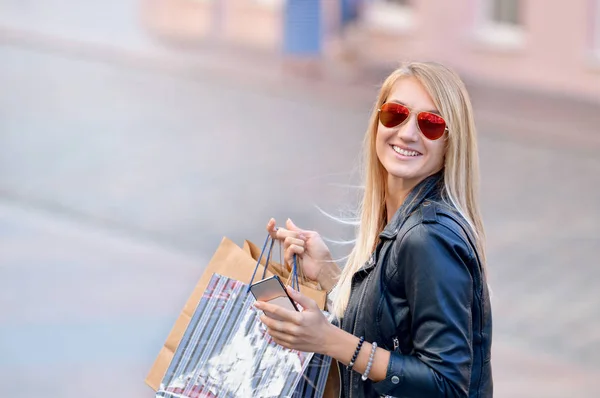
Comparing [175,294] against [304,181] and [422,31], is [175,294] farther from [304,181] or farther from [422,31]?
[422,31]

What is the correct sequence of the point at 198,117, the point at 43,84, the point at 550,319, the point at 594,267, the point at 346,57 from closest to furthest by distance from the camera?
the point at 550,319, the point at 594,267, the point at 198,117, the point at 43,84, the point at 346,57

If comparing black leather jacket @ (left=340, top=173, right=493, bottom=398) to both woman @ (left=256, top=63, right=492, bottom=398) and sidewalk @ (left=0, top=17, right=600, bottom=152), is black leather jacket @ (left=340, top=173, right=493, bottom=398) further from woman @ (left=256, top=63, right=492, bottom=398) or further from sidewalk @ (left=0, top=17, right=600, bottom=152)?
sidewalk @ (left=0, top=17, right=600, bottom=152)

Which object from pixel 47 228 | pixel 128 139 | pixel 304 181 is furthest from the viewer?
pixel 128 139

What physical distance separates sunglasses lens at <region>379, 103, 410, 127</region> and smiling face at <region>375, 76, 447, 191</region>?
0.5 inches

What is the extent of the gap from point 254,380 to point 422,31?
14780mm

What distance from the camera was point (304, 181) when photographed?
1037cm

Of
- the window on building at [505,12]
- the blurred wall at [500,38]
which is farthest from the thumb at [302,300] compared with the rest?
the window on building at [505,12]

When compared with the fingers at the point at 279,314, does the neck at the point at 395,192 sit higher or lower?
higher

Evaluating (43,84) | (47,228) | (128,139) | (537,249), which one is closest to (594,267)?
(537,249)

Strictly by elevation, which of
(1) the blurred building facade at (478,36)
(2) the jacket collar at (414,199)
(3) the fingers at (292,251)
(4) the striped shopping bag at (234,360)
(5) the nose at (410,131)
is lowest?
(4) the striped shopping bag at (234,360)

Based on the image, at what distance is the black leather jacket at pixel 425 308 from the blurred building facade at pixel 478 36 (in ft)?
39.5

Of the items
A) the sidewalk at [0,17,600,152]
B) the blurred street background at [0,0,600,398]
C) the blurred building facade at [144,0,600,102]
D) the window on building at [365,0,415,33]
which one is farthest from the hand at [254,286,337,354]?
the window on building at [365,0,415,33]

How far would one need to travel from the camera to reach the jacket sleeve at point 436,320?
8.66 feet

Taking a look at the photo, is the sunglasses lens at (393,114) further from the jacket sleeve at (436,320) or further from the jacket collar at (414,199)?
the jacket sleeve at (436,320)
